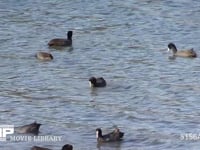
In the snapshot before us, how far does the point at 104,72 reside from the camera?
1087 inches

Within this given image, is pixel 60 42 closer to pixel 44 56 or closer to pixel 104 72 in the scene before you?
pixel 44 56

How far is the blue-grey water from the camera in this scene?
72.6ft

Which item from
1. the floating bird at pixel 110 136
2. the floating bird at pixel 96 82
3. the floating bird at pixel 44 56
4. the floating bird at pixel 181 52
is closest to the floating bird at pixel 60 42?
the floating bird at pixel 44 56

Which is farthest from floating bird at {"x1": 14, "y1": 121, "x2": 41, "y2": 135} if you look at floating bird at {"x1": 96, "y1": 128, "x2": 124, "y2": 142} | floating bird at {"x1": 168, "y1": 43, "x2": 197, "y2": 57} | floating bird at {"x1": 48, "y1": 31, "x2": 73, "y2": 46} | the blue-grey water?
floating bird at {"x1": 48, "y1": 31, "x2": 73, "y2": 46}

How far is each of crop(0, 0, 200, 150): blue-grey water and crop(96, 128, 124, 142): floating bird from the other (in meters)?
0.15

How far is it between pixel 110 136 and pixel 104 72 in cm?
645

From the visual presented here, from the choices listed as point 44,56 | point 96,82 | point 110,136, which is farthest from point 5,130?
point 44,56

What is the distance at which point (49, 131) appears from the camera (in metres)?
22.0

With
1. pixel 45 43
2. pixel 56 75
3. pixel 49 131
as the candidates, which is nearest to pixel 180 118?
pixel 49 131

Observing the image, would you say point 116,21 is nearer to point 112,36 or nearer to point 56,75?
point 112,36

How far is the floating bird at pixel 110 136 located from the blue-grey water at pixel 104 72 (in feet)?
0.48

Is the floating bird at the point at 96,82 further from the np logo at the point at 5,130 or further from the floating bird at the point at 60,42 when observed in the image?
the floating bird at the point at 60,42

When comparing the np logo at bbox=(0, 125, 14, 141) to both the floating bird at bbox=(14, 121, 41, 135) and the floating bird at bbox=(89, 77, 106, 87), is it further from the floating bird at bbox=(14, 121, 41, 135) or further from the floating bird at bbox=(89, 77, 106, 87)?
the floating bird at bbox=(89, 77, 106, 87)

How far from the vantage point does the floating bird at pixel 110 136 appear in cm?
2103
